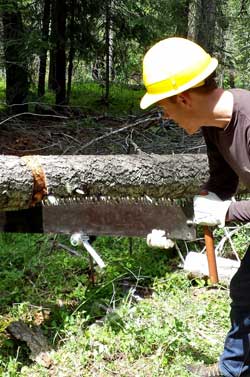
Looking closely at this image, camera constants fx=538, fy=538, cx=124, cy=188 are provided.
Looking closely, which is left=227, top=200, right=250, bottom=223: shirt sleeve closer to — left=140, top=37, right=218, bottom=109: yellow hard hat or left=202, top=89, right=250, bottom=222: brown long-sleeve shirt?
left=202, top=89, right=250, bottom=222: brown long-sleeve shirt

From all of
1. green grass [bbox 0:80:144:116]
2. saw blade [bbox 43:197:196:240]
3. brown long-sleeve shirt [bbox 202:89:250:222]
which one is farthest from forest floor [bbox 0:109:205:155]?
brown long-sleeve shirt [bbox 202:89:250:222]

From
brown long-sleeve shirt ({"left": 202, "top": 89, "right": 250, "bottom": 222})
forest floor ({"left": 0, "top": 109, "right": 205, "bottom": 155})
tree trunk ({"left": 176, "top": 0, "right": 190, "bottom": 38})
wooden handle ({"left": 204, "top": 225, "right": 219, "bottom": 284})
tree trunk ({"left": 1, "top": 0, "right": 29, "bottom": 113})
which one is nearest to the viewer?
brown long-sleeve shirt ({"left": 202, "top": 89, "right": 250, "bottom": 222})

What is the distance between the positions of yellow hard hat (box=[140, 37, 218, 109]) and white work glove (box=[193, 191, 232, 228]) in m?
0.73

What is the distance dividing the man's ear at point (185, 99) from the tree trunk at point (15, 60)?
659 cm

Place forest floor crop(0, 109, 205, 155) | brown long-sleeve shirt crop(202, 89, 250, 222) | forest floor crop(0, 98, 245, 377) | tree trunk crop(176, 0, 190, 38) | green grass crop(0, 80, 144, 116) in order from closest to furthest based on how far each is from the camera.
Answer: brown long-sleeve shirt crop(202, 89, 250, 222)
forest floor crop(0, 98, 245, 377)
forest floor crop(0, 109, 205, 155)
tree trunk crop(176, 0, 190, 38)
green grass crop(0, 80, 144, 116)

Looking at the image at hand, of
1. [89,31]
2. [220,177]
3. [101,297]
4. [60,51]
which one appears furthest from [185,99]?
[60,51]

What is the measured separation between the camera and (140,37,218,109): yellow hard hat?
2.54 m

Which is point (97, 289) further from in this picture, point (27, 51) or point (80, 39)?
point (80, 39)

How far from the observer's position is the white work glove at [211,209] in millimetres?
2973

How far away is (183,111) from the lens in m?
2.57

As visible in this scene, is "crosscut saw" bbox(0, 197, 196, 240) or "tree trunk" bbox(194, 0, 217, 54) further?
"tree trunk" bbox(194, 0, 217, 54)

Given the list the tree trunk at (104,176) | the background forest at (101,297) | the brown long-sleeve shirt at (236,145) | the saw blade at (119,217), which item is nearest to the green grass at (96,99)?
the background forest at (101,297)

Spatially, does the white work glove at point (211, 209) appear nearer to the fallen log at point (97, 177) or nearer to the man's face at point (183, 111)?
the man's face at point (183, 111)

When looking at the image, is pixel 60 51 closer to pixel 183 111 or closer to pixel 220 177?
pixel 220 177
